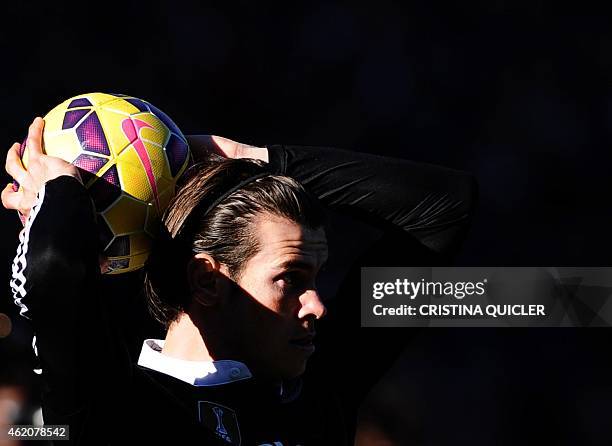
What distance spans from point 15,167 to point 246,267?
528 mm

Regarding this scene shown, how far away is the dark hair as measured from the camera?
2.19 metres

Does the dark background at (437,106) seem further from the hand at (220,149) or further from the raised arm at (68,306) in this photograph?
the raised arm at (68,306)

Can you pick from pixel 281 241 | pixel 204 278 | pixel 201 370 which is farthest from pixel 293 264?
pixel 201 370

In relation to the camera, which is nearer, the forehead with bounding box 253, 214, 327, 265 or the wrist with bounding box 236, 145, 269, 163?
the forehead with bounding box 253, 214, 327, 265

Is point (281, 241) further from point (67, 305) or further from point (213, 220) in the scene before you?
point (67, 305)

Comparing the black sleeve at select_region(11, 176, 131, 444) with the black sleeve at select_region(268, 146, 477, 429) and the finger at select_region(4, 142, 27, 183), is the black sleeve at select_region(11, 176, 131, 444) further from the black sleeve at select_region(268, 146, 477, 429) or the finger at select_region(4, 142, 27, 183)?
the black sleeve at select_region(268, 146, 477, 429)

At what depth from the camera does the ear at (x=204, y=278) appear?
7.21 ft

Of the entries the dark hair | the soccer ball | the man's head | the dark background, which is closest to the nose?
the man's head

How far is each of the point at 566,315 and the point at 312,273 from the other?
3.56m

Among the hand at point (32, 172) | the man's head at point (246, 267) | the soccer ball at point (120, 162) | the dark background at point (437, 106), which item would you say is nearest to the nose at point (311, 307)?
the man's head at point (246, 267)

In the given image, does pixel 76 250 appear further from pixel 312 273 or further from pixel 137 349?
pixel 137 349

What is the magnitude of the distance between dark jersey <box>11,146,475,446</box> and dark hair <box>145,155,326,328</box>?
0.20m

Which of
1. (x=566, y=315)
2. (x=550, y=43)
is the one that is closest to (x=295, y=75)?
(x=550, y=43)

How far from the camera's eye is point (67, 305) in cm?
177
